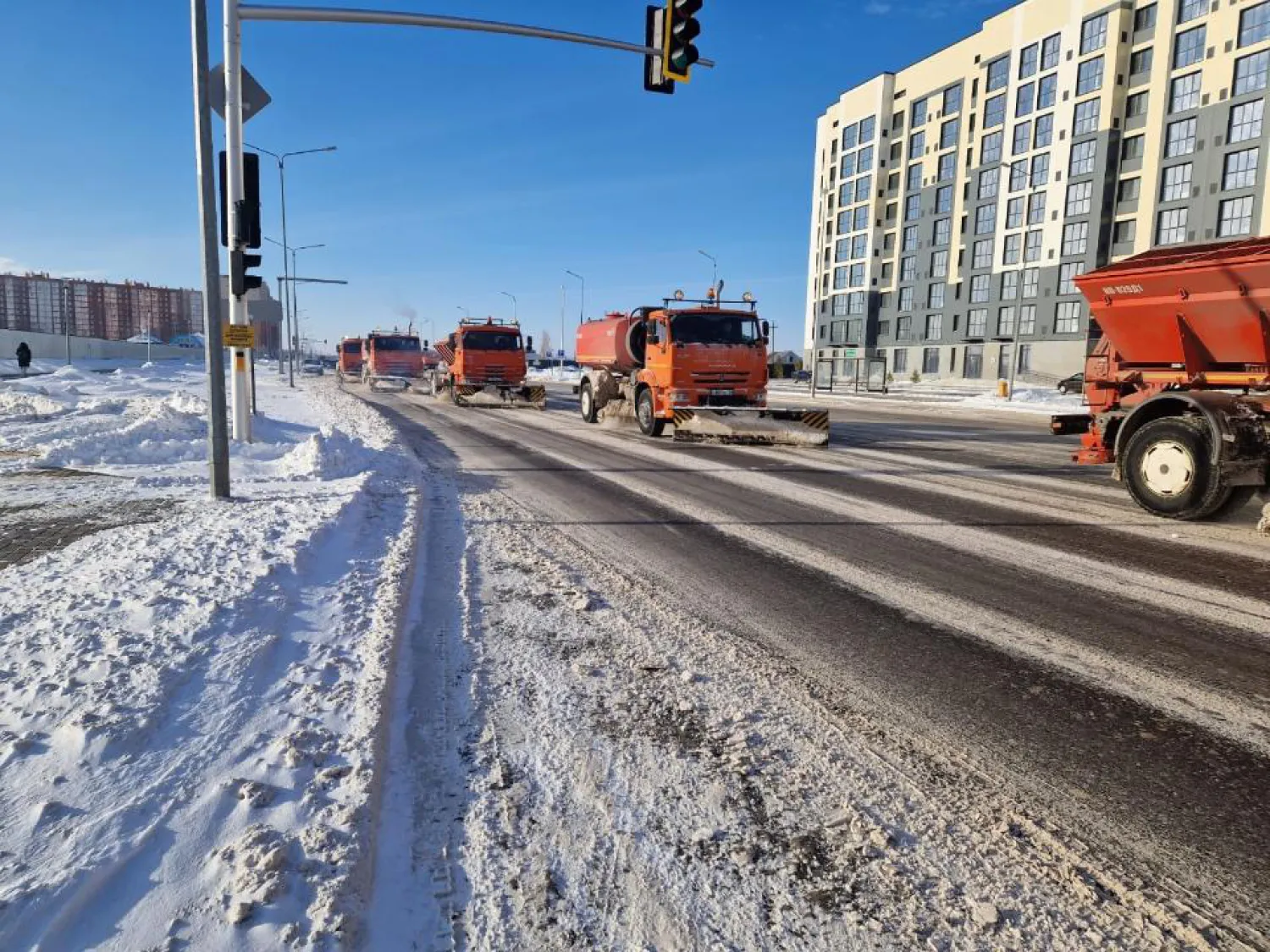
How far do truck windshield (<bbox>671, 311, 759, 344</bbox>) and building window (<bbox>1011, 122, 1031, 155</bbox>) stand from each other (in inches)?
2139

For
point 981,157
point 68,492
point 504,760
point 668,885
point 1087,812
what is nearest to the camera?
point 668,885

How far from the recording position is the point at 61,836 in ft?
7.18

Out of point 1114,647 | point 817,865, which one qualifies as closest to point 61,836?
point 817,865

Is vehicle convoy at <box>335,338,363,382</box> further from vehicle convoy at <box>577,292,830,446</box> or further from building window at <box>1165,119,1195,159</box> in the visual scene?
building window at <box>1165,119,1195,159</box>

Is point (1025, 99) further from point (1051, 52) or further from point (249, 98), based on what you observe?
point (249, 98)

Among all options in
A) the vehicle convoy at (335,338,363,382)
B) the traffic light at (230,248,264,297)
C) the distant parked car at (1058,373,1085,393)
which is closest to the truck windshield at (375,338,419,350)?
the vehicle convoy at (335,338,363,382)

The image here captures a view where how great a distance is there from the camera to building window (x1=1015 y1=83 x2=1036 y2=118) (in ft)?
182

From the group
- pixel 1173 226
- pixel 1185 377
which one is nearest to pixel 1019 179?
pixel 1173 226

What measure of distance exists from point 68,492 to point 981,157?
68414mm

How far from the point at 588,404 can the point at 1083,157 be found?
1971 inches

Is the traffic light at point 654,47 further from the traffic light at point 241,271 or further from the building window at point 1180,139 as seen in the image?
the building window at point 1180,139

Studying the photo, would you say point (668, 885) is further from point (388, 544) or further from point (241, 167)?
point (241, 167)

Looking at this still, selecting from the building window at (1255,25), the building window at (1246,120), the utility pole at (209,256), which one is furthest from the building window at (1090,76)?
the utility pole at (209,256)

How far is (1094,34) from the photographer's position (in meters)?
50.6
